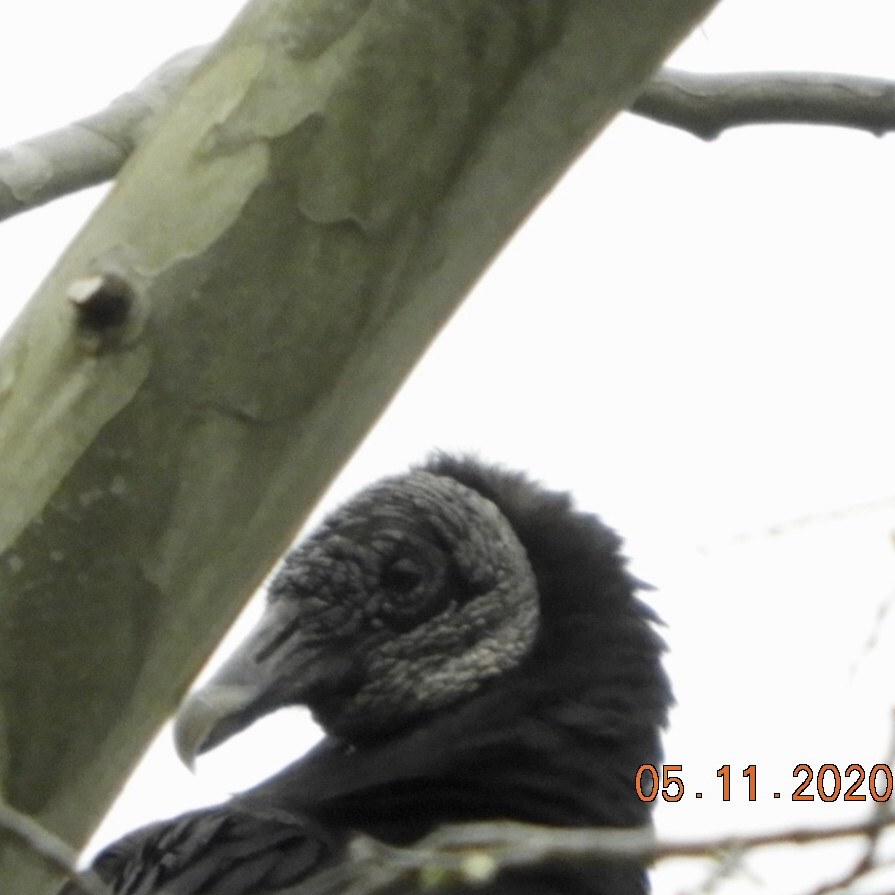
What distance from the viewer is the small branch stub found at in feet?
6.82

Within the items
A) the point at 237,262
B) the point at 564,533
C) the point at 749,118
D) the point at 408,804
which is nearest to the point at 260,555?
the point at 237,262

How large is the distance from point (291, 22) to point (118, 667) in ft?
2.74

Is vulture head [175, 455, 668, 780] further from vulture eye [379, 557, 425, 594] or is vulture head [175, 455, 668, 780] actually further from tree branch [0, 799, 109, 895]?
tree branch [0, 799, 109, 895]

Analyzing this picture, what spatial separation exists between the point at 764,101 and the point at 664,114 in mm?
220

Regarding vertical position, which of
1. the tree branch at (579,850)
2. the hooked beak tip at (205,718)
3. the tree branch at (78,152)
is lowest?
the tree branch at (579,850)

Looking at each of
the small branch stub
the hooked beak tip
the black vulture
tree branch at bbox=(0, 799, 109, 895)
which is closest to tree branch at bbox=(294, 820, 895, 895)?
tree branch at bbox=(0, 799, 109, 895)

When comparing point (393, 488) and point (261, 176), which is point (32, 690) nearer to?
point (261, 176)

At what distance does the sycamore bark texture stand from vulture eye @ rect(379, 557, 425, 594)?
1259 mm

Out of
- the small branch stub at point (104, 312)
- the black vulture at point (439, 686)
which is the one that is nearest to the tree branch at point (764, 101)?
the black vulture at point (439, 686)

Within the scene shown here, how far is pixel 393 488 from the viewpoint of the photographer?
3.73 meters

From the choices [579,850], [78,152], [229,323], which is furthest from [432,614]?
[579,850]

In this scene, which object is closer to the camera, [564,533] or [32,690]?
[32,690]

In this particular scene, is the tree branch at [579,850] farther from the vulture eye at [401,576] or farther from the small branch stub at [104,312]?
the vulture eye at [401,576]

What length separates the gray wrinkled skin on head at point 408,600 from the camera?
3.44m
